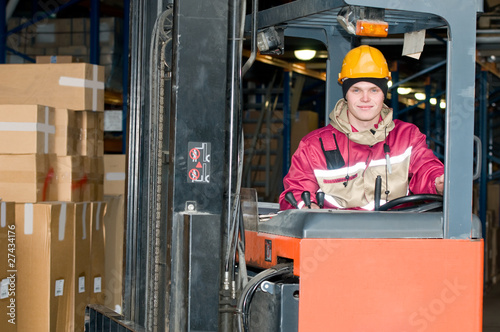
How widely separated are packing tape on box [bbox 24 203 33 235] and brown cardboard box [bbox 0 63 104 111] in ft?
3.02

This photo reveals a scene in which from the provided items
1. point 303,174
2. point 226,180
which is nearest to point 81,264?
point 303,174

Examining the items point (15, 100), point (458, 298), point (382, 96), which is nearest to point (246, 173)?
point (15, 100)

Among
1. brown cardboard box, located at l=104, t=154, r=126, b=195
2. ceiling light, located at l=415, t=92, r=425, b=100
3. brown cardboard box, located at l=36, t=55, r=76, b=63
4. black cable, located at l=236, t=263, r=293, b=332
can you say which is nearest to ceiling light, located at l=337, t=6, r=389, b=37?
black cable, located at l=236, t=263, r=293, b=332

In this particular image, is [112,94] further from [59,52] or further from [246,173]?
[246,173]

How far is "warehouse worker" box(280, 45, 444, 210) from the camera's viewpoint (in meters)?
3.31

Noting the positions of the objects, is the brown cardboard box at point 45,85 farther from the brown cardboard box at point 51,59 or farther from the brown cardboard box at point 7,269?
the brown cardboard box at point 7,269

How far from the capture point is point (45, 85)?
5504 mm

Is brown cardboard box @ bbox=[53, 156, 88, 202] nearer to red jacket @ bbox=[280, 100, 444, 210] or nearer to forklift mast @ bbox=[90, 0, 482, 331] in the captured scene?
red jacket @ bbox=[280, 100, 444, 210]

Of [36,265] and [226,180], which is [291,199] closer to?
[226,180]

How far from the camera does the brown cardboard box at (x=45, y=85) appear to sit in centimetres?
550

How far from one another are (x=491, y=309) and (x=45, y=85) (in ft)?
19.6

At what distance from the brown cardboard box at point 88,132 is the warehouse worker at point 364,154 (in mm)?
2644

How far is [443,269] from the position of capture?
8.77 feet

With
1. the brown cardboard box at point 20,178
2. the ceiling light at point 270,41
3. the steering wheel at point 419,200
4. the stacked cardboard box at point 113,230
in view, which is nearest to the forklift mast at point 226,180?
the steering wheel at point 419,200
